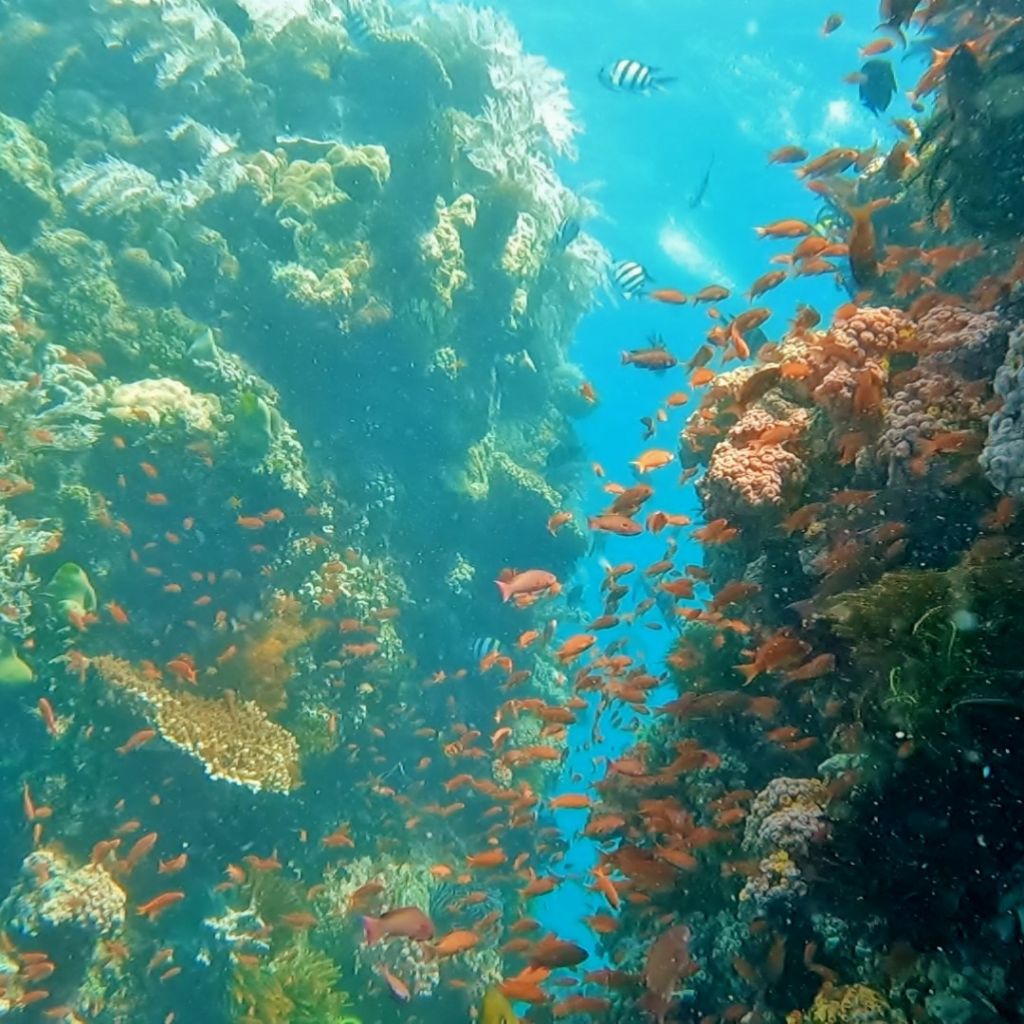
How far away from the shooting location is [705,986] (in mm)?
5520

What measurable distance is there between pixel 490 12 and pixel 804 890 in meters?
17.6

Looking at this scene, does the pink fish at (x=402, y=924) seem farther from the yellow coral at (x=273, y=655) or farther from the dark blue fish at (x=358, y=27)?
the dark blue fish at (x=358, y=27)

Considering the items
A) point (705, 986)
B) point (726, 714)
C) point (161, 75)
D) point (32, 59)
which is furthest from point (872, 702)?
point (32, 59)

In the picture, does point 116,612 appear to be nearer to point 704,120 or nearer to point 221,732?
point 221,732

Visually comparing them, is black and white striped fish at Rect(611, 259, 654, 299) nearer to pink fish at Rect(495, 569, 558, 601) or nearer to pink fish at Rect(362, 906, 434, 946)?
pink fish at Rect(495, 569, 558, 601)

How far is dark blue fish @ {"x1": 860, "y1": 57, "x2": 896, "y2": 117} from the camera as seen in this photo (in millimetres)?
8086

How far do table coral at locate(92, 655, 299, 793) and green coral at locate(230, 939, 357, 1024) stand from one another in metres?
1.98

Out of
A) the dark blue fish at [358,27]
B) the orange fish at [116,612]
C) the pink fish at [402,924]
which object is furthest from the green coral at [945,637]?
the dark blue fish at [358,27]

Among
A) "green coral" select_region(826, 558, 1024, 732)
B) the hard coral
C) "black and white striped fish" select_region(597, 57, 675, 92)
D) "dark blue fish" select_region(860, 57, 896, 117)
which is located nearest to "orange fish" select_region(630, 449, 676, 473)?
the hard coral

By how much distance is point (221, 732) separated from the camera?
9.38 meters

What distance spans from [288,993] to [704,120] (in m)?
30.6

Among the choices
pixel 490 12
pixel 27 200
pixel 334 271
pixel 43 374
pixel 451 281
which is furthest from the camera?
pixel 490 12

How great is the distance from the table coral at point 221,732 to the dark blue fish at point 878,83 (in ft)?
33.3

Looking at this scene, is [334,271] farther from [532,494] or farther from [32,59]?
[32,59]
